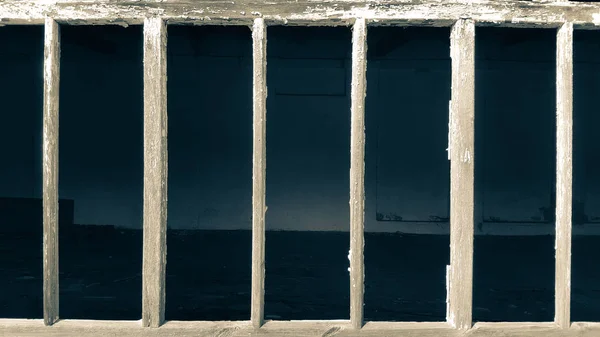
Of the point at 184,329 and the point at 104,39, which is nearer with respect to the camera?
the point at 184,329

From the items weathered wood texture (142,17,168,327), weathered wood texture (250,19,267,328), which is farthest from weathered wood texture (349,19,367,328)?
weathered wood texture (142,17,168,327)

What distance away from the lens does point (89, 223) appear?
10188 millimetres

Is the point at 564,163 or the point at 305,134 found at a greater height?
the point at 305,134

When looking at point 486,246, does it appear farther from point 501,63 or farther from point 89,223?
point 89,223

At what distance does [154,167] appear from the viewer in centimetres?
197

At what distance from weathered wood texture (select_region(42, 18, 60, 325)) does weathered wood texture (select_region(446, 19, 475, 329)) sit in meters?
1.31

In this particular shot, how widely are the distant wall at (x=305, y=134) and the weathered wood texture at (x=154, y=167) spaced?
26.3 feet

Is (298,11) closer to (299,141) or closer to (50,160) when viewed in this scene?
(50,160)

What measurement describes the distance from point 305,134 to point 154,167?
8.26 m

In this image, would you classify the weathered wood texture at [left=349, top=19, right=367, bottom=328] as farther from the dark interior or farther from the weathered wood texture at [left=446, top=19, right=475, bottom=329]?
the dark interior

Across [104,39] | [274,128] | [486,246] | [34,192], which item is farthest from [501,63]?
[34,192]

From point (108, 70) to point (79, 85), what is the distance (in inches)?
21.3

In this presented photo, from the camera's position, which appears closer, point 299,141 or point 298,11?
point 298,11

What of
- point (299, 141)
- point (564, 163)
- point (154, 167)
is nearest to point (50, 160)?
point (154, 167)
